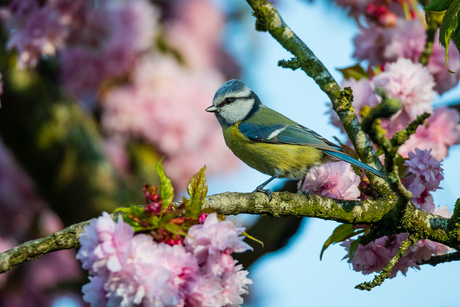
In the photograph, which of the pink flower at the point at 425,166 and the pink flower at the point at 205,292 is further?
the pink flower at the point at 425,166

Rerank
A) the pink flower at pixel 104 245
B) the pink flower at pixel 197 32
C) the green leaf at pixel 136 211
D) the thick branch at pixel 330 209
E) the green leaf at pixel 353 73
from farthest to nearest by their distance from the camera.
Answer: the pink flower at pixel 197 32
the green leaf at pixel 353 73
the thick branch at pixel 330 209
the green leaf at pixel 136 211
the pink flower at pixel 104 245

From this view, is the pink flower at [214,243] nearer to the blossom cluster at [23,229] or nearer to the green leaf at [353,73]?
the green leaf at [353,73]

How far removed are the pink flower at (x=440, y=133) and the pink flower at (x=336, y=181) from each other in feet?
2.25

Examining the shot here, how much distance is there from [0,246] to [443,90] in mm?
3444

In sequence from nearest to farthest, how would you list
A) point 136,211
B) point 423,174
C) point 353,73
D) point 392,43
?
point 136,211 → point 423,174 → point 353,73 → point 392,43

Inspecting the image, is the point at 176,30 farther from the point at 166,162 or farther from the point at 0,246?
the point at 0,246

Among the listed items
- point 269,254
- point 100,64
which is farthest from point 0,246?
point 269,254

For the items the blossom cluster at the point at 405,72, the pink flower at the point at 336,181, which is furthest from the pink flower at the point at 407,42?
the pink flower at the point at 336,181

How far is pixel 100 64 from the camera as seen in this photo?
3576 millimetres

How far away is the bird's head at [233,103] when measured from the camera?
2383 mm

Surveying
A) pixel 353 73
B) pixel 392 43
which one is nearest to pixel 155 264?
pixel 353 73

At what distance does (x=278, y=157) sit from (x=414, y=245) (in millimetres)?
694

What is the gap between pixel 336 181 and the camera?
1512mm

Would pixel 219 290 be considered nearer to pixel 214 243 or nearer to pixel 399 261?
pixel 214 243
